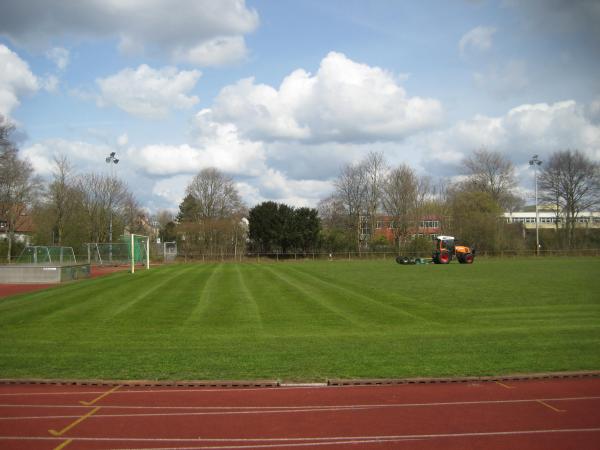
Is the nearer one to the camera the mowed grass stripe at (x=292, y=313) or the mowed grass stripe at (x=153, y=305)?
the mowed grass stripe at (x=292, y=313)

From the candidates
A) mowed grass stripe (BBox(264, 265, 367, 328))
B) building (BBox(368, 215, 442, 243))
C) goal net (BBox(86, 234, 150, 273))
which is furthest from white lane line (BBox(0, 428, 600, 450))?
building (BBox(368, 215, 442, 243))

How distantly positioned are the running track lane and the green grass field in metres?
0.92

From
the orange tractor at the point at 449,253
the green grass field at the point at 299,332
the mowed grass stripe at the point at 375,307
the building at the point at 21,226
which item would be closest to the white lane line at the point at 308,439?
the green grass field at the point at 299,332

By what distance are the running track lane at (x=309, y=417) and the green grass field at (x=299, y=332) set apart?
3.02ft

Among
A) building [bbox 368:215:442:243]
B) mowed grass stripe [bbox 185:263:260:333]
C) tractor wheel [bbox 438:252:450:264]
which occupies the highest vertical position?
building [bbox 368:215:442:243]

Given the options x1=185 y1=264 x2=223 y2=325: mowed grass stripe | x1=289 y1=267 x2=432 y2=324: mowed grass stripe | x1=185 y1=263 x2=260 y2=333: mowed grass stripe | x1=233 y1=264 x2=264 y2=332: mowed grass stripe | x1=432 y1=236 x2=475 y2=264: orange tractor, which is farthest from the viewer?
x1=432 y1=236 x2=475 y2=264: orange tractor

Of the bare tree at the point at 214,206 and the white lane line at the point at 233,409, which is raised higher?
the bare tree at the point at 214,206

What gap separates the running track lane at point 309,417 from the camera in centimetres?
658

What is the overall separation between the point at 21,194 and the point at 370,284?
47465 millimetres

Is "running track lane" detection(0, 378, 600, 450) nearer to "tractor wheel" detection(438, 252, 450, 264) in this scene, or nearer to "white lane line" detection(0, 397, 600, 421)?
"white lane line" detection(0, 397, 600, 421)

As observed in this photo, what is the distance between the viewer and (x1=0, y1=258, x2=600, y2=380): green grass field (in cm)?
1023

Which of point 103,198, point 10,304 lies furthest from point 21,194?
point 10,304

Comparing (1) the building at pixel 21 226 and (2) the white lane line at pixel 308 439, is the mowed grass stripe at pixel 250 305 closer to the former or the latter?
(2) the white lane line at pixel 308 439

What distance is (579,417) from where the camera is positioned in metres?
7.52
